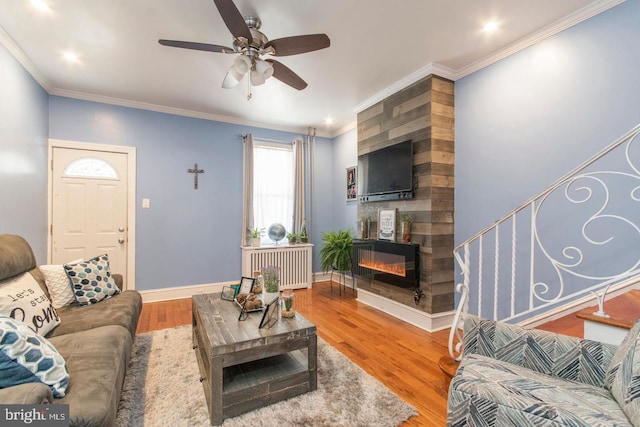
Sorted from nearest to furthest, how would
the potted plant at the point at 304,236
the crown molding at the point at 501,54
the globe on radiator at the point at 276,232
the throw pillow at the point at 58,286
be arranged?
1. the crown molding at the point at 501,54
2. the throw pillow at the point at 58,286
3. the globe on radiator at the point at 276,232
4. the potted plant at the point at 304,236

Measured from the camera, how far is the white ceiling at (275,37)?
7.13 feet

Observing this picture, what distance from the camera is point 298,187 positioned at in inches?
194

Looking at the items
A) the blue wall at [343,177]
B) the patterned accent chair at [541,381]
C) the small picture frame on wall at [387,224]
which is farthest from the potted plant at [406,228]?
the patterned accent chair at [541,381]

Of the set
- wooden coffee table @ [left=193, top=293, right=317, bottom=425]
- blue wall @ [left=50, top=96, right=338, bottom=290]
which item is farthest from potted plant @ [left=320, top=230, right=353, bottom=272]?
wooden coffee table @ [left=193, top=293, right=317, bottom=425]

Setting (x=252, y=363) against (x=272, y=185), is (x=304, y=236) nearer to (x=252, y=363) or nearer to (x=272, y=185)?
(x=272, y=185)

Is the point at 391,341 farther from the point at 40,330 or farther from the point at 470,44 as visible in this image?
the point at 470,44

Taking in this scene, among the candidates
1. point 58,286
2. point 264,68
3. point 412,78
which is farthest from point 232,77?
A: point 58,286

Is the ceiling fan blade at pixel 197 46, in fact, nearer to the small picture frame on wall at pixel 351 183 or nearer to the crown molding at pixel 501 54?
the crown molding at pixel 501 54

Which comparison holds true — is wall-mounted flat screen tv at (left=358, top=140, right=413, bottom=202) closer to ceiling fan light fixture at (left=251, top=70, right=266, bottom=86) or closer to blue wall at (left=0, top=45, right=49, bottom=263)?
ceiling fan light fixture at (left=251, top=70, right=266, bottom=86)

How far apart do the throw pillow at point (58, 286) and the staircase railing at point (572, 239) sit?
2964mm

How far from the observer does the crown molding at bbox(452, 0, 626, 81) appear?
2111 millimetres

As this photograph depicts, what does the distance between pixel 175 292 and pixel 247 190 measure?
5.87ft

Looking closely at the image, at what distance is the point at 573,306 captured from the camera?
213cm

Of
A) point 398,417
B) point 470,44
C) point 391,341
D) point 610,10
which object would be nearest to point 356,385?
point 398,417
